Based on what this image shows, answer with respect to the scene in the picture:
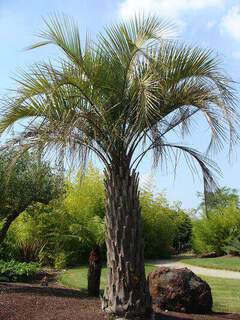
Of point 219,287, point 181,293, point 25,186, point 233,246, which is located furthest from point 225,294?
point 233,246

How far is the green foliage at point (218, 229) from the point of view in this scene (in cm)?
2531

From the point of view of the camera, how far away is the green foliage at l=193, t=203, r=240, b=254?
2531 centimetres

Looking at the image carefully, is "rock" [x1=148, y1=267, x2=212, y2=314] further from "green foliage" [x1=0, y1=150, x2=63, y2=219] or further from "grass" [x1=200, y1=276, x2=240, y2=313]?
"green foliage" [x1=0, y1=150, x2=63, y2=219]

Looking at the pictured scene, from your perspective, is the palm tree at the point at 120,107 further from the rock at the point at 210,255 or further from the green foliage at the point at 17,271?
the rock at the point at 210,255

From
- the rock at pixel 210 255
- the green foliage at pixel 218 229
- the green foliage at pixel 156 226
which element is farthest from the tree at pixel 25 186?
the green foliage at pixel 218 229

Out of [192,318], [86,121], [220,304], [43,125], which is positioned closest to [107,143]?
[86,121]

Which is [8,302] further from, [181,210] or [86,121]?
[181,210]

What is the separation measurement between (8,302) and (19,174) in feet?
9.73

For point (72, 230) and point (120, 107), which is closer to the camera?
point (120, 107)

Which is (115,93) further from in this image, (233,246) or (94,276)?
(233,246)

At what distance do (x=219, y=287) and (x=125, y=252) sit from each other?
6.28 m

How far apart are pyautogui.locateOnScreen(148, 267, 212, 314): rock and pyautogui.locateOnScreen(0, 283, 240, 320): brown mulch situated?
289mm

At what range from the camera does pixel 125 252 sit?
8.20 metres

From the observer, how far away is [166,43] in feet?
26.4
